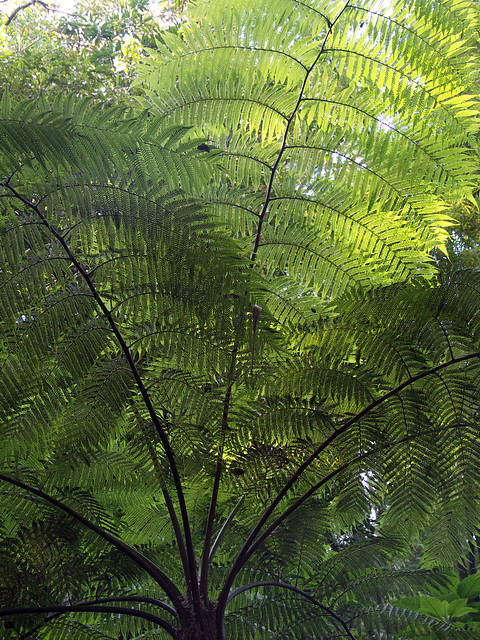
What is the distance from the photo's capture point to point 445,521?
1.23m

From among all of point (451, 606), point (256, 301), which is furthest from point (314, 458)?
point (451, 606)

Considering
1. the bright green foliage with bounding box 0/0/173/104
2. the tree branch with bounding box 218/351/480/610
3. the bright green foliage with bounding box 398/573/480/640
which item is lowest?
the bright green foliage with bounding box 398/573/480/640

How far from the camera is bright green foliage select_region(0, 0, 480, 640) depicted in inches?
39.3

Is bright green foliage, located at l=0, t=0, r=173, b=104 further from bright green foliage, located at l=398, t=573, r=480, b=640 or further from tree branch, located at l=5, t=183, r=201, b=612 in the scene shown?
bright green foliage, located at l=398, t=573, r=480, b=640

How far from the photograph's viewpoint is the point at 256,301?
1.02m

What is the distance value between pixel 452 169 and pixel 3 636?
1439 mm

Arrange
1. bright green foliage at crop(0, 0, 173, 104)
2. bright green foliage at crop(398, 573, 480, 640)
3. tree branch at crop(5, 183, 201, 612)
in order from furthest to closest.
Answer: bright green foliage at crop(0, 0, 173, 104), bright green foliage at crop(398, 573, 480, 640), tree branch at crop(5, 183, 201, 612)

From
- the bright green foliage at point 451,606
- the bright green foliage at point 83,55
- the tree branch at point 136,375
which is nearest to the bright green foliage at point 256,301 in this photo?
the tree branch at point 136,375

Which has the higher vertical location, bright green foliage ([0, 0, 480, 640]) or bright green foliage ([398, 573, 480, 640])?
bright green foliage ([0, 0, 480, 640])

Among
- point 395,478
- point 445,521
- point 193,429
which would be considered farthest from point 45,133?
point 445,521

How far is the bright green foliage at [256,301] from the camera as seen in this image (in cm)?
100

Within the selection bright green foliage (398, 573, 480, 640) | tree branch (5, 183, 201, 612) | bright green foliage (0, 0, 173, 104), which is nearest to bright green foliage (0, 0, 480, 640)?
tree branch (5, 183, 201, 612)

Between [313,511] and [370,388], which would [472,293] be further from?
[313,511]

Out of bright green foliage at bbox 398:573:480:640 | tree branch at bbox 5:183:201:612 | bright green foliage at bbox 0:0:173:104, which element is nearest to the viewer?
tree branch at bbox 5:183:201:612
